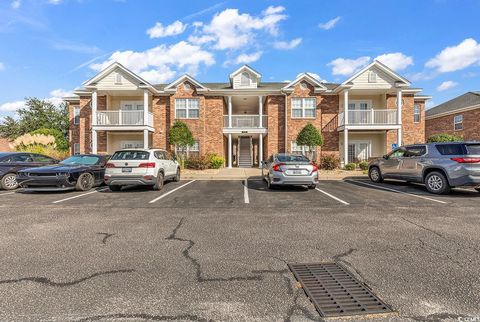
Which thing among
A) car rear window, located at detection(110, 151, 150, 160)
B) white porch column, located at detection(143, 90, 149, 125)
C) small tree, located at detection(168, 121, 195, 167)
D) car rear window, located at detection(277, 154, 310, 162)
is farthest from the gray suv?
white porch column, located at detection(143, 90, 149, 125)

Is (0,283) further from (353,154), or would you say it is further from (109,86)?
(353,154)

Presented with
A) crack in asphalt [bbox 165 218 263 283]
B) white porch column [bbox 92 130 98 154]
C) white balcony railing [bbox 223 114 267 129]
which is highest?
white balcony railing [bbox 223 114 267 129]

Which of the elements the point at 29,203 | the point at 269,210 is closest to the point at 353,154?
the point at 269,210

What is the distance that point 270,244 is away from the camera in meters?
4.19

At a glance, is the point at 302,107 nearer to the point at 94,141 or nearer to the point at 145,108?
the point at 145,108

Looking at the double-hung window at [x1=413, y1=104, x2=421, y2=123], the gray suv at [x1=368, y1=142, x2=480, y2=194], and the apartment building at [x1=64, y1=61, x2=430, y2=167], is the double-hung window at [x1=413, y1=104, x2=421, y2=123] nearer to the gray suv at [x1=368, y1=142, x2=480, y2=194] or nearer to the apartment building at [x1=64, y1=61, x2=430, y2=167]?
the apartment building at [x1=64, y1=61, x2=430, y2=167]

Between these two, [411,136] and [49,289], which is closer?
[49,289]

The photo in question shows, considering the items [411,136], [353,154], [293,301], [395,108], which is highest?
→ [395,108]

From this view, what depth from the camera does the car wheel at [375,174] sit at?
12.6 metres

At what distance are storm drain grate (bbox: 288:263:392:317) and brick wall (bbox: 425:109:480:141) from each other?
2954cm

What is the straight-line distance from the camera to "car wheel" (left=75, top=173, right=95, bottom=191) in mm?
9781

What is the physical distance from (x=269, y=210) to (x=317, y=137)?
13703 millimetres

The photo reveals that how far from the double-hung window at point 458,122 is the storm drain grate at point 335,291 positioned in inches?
1235

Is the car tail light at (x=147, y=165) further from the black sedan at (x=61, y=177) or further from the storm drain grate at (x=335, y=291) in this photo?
the storm drain grate at (x=335, y=291)
